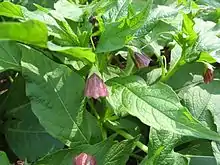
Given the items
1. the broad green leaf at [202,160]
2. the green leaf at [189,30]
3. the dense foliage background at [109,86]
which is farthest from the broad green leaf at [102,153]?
the green leaf at [189,30]

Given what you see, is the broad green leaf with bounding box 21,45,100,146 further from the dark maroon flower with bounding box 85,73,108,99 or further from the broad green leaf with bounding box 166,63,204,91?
the broad green leaf with bounding box 166,63,204,91

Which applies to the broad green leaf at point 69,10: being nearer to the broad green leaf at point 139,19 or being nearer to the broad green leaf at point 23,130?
the broad green leaf at point 139,19

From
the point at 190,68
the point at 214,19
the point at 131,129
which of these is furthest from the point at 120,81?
the point at 214,19

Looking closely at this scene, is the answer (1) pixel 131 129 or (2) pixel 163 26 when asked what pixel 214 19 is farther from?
(1) pixel 131 129

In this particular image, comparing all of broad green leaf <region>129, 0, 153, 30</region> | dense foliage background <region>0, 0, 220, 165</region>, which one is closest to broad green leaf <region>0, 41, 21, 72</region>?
dense foliage background <region>0, 0, 220, 165</region>

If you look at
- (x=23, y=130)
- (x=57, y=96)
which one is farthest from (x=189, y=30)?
(x=23, y=130)
